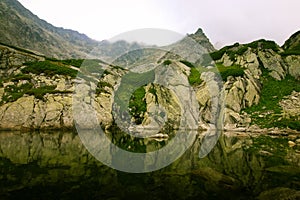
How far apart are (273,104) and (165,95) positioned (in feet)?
90.5

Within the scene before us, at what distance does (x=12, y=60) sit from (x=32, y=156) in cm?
7079

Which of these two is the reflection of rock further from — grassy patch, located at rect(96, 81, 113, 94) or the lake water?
grassy patch, located at rect(96, 81, 113, 94)

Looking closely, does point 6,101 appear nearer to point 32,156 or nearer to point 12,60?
point 12,60

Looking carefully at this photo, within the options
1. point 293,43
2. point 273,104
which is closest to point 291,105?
point 273,104

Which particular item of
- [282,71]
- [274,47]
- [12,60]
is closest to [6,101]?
[12,60]

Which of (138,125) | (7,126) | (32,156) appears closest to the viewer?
(32,156)

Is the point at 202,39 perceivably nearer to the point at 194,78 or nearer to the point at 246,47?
the point at 246,47

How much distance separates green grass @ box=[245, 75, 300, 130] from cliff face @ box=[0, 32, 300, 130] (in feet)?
0.58

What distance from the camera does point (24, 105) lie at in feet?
199

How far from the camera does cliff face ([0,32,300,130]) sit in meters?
61.5

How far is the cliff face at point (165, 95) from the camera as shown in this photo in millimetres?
61503

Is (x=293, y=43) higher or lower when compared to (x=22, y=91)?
higher

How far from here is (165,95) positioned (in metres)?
75.1

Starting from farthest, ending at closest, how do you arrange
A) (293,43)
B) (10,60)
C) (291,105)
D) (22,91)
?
1. (293,43)
2. (10,60)
3. (291,105)
4. (22,91)
